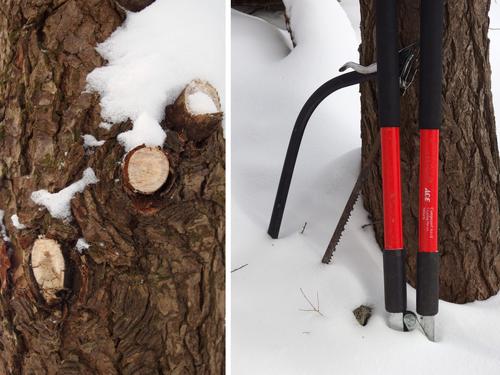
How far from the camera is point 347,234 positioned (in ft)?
6.34

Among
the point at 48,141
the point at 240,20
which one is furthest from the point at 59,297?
Answer: the point at 240,20

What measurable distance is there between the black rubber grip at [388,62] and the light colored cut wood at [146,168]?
0.69 meters

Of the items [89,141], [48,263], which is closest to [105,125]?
[89,141]

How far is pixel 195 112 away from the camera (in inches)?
43.9

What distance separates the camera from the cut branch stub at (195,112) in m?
1.11

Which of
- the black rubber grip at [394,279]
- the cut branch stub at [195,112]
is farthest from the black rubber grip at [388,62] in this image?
the cut branch stub at [195,112]

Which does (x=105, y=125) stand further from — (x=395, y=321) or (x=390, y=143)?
(x=395, y=321)

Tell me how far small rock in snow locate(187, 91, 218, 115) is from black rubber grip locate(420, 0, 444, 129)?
645mm

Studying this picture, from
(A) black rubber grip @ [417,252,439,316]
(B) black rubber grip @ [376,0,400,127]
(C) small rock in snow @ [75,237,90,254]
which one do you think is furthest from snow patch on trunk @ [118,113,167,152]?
(A) black rubber grip @ [417,252,439,316]

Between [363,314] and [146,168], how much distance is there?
34.7 inches

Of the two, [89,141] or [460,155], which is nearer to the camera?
[89,141]

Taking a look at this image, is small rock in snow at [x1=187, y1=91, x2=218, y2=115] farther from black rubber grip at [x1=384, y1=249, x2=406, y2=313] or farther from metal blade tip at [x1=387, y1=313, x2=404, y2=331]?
metal blade tip at [x1=387, y1=313, x2=404, y2=331]

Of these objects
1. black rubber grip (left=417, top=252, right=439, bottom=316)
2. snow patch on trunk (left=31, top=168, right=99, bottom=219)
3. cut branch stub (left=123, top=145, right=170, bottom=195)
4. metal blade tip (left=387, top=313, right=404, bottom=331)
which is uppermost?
cut branch stub (left=123, top=145, right=170, bottom=195)

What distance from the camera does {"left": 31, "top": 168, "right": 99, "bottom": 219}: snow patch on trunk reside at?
1126 millimetres
